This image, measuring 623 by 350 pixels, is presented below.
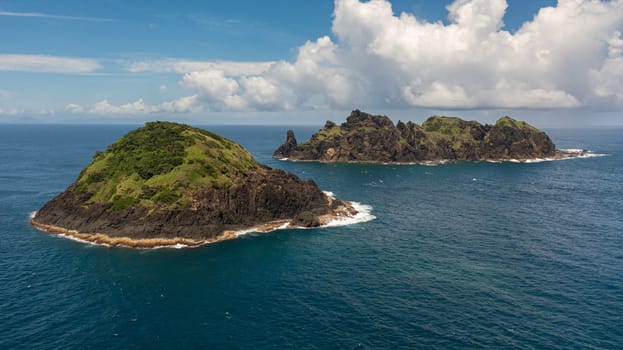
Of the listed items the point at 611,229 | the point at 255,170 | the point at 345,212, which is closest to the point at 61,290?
the point at 255,170

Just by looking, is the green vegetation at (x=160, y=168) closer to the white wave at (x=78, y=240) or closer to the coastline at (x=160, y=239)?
the coastline at (x=160, y=239)

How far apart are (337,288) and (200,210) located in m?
52.2

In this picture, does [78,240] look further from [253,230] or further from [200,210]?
[253,230]

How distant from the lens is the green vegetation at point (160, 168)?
371 feet

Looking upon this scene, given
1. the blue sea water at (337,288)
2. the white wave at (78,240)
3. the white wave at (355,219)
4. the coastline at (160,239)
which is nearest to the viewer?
the blue sea water at (337,288)

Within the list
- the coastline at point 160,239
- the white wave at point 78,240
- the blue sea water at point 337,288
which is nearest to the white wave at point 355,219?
the coastline at point 160,239

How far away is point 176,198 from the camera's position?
111000 mm

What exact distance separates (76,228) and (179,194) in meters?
29.1

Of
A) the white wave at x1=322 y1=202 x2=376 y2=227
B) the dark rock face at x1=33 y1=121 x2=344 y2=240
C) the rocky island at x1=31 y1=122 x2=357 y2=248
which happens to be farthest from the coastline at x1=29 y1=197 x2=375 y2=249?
the dark rock face at x1=33 y1=121 x2=344 y2=240

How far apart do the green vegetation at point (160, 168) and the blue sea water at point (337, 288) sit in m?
19.2

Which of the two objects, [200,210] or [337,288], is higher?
[200,210]

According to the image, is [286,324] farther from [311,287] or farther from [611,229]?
[611,229]

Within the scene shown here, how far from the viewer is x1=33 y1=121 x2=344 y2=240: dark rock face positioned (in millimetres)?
105625

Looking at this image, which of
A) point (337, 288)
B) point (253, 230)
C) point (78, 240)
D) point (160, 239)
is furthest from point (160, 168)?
point (337, 288)
